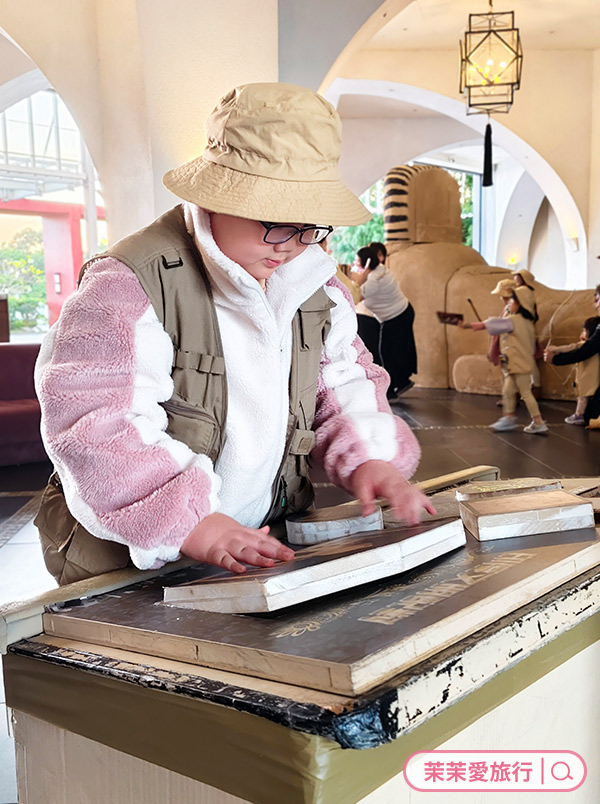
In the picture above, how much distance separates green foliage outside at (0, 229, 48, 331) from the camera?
1488 cm

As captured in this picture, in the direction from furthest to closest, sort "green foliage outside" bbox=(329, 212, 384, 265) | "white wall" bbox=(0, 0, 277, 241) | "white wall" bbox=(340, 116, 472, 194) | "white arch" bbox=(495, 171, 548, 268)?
"green foliage outside" bbox=(329, 212, 384, 265), "white arch" bbox=(495, 171, 548, 268), "white wall" bbox=(340, 116, 472, 194), "white wall" bbox=(0, 0, 277, 241)

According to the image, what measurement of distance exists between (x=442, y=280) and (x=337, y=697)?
10.3 metres

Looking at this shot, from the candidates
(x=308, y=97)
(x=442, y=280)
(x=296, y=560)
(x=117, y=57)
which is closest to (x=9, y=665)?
(x=296, y=560)

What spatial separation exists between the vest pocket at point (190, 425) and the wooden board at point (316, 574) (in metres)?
0.24

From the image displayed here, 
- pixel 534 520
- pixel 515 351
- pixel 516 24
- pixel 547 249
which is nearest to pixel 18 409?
pixel 515 351

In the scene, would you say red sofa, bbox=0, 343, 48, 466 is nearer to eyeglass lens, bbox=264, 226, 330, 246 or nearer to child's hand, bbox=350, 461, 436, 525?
child's hand, bbox=350, 461, 436, 525

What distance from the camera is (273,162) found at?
3.46ft

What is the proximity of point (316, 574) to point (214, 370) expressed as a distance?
0.42m

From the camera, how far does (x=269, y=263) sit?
110 centimetres

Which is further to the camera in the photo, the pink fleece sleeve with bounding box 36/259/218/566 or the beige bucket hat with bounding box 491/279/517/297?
the beige bucket hat with bounding box 491/279/517/297

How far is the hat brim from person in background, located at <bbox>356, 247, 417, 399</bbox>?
752 centimetres

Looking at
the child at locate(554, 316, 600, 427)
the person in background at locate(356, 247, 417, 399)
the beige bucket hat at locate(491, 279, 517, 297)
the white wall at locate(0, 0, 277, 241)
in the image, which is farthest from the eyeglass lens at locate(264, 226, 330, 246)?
the person in background at locate(356, 247, 417, 399)

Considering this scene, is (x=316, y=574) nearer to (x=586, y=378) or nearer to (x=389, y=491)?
(x=389, y=491)

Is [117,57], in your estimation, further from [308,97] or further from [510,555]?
[510,555]
